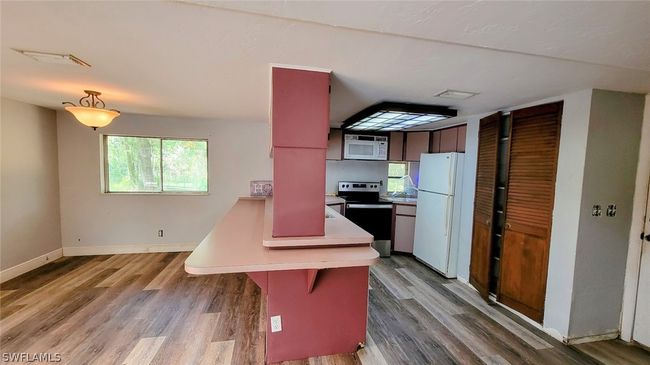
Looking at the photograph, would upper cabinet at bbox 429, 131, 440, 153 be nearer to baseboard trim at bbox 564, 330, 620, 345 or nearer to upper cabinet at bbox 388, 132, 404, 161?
upper cabinet at bbox 388, 132, 404, 161

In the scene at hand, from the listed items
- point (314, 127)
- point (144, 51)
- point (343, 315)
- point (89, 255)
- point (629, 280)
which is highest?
point (144, 51)

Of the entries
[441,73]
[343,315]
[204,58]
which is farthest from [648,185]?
[204,58]

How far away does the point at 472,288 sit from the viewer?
10.7 ft

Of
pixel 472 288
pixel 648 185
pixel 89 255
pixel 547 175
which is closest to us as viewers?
pixel 648 185

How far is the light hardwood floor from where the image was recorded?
79.7 inches

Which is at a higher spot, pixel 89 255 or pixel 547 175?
pixel 547 175

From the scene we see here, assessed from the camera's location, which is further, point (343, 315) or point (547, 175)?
point (547, 175)

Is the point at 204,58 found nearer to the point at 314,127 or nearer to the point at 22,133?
the point at 314,127

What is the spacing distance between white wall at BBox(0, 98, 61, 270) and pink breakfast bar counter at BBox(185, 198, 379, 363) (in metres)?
3.05

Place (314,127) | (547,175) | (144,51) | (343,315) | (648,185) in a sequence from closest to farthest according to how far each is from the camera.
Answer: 1. (144,51)
2. (314,127)
3. (343,315)
4. (648,185)
5. (547,175)

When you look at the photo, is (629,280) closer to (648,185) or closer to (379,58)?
(648,185)

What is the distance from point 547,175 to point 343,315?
222cm

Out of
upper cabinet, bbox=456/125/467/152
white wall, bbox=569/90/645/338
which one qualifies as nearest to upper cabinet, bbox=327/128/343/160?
upper cabinet, bbox=456/125/467/152

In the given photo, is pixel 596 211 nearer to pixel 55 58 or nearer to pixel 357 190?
pixel 357 190
